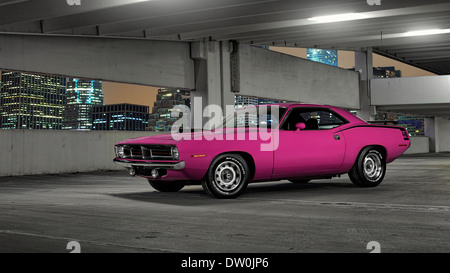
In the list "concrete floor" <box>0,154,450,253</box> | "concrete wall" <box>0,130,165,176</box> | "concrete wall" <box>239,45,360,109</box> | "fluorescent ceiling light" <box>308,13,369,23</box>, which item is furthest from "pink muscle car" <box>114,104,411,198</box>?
"concrete wall" <box>239,45,360,109</box>

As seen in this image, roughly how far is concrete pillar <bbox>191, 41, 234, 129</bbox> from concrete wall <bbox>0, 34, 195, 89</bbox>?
1.22 feet

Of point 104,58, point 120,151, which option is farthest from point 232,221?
point 104,58

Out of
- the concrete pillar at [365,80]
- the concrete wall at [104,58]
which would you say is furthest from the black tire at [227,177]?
the concrete pillar at [365,80]

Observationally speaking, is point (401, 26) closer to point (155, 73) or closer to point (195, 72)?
point (195, 72)

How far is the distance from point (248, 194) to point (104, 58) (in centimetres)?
1144

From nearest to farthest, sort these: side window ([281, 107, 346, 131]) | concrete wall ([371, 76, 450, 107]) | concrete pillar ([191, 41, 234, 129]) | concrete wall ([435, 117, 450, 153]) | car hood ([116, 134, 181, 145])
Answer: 1. car hood ([116, 134, 181, 145])
2. side window ([281, 107, 346, 131])
3. concrete pillar ([191, 41, 234, 129])
4. concrete wall ([371, 76, 450, 107])
5. concrete wall ([435, 117, 450, 153])

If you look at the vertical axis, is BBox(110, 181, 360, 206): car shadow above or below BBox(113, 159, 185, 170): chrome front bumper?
below

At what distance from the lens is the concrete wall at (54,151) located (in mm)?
14375

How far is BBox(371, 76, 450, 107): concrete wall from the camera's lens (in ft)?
97.7

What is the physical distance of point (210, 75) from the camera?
21.1 meters

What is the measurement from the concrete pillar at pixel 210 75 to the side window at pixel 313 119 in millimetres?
12426

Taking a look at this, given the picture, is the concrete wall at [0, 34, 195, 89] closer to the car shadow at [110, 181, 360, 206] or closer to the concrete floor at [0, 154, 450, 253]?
the concrete floor at [0, 154, 450, 253]

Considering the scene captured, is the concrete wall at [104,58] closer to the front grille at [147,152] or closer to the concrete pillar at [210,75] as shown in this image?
the concrete pillar at [210,75]
